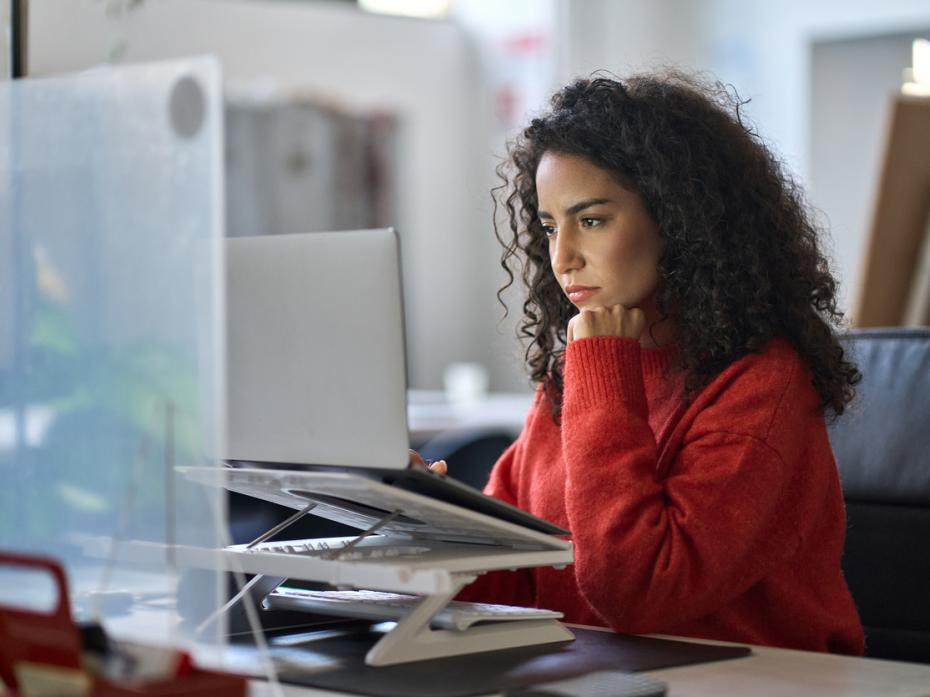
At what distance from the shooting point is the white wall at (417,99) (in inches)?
223

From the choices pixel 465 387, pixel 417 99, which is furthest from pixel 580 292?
pixel 417 99

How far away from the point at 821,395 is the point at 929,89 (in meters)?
1.69

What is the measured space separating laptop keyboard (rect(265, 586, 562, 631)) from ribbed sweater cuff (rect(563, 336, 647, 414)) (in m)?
0.23

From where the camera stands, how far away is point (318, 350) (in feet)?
3.52

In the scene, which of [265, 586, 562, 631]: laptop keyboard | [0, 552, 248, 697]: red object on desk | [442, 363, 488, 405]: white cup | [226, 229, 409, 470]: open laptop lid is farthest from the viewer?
[442, 363, 488, 405]: white cup

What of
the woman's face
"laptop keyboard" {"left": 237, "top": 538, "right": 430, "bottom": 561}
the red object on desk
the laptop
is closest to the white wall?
the woman's face

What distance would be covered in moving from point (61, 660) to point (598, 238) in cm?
78

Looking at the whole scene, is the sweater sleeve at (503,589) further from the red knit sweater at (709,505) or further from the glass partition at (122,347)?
the glass partition at (122,347)

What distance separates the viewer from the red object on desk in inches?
33.5

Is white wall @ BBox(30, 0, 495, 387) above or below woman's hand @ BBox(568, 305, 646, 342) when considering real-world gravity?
above

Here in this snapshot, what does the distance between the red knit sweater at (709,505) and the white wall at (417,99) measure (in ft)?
14.0

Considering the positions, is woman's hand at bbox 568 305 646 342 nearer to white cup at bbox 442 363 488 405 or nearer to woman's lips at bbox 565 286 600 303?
woman's lips at bbox 565 286 600 303

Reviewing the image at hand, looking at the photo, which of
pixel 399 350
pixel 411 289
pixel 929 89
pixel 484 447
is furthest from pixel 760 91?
pixel 399 350

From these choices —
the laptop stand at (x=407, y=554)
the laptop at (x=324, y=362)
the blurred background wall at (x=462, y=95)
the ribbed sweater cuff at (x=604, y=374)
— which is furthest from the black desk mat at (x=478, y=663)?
the blurred background wall at (x=462, y=95)
